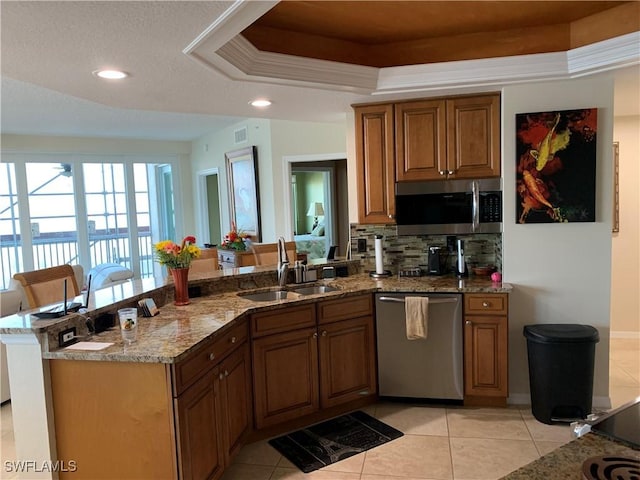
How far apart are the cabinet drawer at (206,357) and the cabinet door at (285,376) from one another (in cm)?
22

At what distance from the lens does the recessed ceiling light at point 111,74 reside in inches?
103

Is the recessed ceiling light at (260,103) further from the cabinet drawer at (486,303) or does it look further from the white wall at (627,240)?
the white wall at (627,240)

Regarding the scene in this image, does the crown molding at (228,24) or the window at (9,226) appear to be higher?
the crown molding at (228,24)

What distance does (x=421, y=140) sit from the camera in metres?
3.62

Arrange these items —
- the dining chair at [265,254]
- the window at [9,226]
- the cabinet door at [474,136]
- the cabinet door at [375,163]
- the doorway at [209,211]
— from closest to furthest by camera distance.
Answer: the cabinet door at [474,136], the cabinet door at [375,163], the dining chair at [265,254], the window at [9,226], the doorway at [209,211]

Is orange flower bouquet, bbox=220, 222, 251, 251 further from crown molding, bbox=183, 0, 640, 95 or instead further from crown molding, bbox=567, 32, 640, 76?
crown molding, bbox=567, 32, 640, 76

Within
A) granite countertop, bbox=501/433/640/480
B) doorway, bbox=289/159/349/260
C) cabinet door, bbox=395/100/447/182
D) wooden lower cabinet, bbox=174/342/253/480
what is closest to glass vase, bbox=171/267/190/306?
wooden lower cabinet, bbox=174/342/253/480

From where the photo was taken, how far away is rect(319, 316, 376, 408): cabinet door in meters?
3.26

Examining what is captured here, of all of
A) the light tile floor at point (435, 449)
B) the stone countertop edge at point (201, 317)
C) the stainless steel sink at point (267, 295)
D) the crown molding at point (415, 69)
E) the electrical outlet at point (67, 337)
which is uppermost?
the crown molding at point (415, 69)

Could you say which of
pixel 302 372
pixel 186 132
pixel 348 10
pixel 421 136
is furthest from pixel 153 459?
pixel 186 132

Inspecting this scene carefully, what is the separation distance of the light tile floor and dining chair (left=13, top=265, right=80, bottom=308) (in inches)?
34.9

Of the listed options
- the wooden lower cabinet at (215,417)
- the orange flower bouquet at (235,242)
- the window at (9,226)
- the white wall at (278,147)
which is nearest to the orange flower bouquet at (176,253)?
the wooden lower cabinet at (215,417)

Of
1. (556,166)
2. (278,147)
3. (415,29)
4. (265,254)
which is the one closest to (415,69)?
(415,29)

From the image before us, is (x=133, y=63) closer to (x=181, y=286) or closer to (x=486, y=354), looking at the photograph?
(x=181, y=286)
